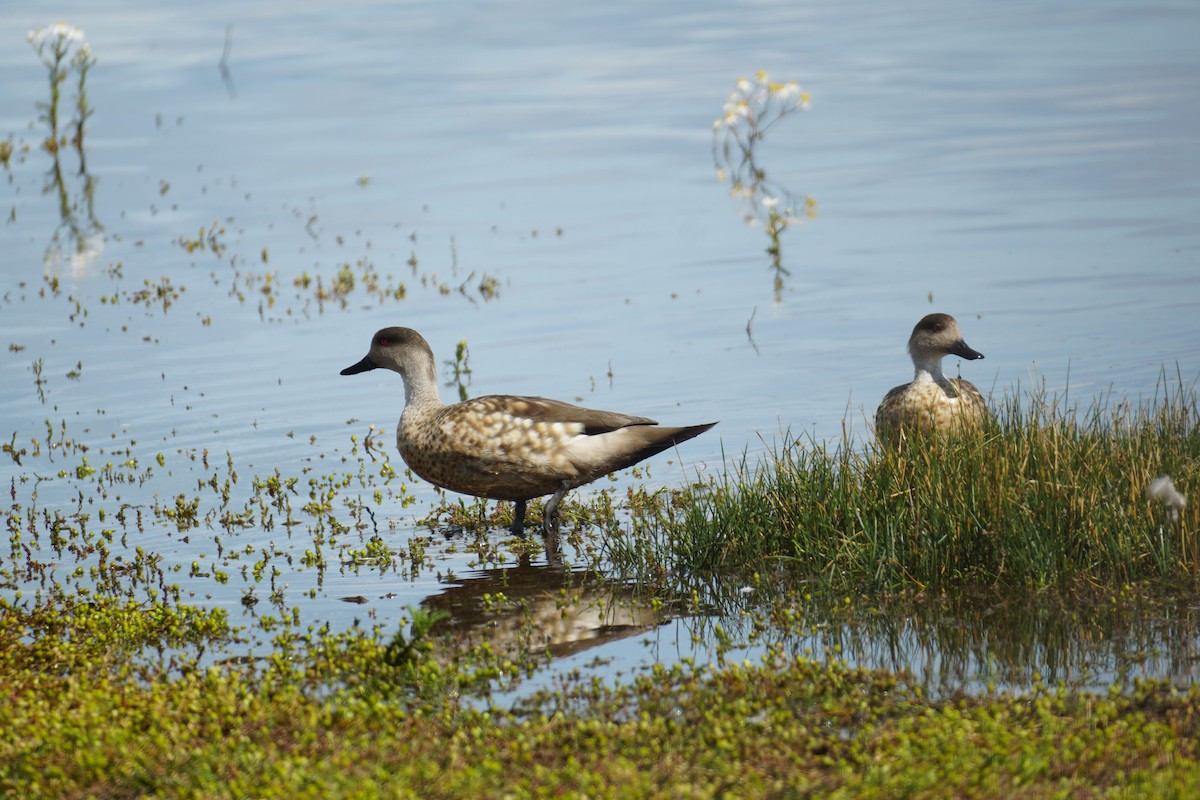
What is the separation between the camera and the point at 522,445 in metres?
10.9

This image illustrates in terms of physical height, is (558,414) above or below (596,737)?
above

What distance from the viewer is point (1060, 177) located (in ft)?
82.3

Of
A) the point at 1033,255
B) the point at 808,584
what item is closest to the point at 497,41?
the point at 1033,255

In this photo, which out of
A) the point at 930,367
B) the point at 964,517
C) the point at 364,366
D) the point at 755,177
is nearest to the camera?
the point at 964,517

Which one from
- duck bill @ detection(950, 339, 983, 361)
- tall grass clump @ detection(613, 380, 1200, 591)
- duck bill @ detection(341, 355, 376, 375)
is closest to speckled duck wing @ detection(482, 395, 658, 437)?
tall grass clump @ detection(613, 380, 1200, 591)

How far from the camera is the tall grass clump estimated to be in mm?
8945

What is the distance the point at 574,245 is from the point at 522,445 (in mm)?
11837

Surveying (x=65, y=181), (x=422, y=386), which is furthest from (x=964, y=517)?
(x=65, y=181)

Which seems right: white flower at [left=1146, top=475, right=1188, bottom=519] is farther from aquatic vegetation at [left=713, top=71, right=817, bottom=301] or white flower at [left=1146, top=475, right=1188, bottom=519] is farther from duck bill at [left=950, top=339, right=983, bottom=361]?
aquatic vegetation at [left=713, top=71, right=817, bottom=301]

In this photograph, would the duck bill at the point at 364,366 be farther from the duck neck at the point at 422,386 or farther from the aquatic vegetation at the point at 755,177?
the aquatic vegetation at the point at 755,177

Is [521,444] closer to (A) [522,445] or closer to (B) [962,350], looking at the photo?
(A) [522,445]

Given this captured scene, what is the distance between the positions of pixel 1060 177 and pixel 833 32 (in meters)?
18.6

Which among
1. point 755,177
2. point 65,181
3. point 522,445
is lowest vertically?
point 522,445

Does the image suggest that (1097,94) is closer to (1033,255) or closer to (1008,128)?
(1008,128)
